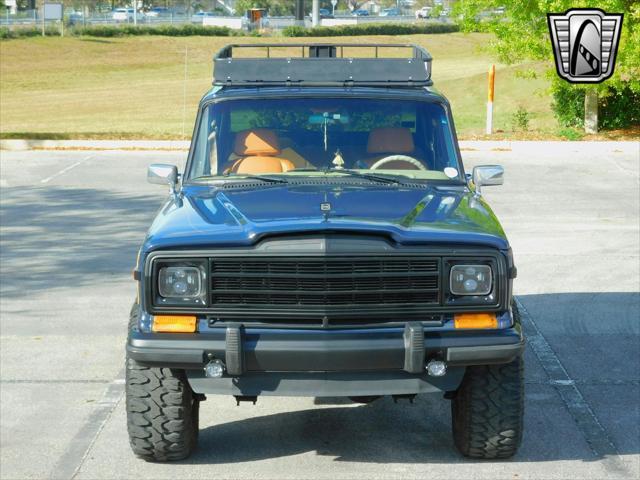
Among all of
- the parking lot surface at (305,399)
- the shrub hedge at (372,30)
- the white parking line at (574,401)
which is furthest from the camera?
the shrub hedge at (372,30)

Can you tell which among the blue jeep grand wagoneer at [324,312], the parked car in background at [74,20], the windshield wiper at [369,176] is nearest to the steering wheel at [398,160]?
the windshield wiper at [369,176]

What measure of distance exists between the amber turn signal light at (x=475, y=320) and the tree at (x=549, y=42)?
15943 millimetres

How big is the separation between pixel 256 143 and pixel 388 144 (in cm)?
Answer: 81

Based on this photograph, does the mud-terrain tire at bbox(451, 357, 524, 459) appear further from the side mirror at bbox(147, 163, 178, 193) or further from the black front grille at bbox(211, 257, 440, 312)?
the side mirror at bbox(147, 163, 178, 193)

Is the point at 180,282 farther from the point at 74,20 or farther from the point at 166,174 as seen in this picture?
the point at 74,20

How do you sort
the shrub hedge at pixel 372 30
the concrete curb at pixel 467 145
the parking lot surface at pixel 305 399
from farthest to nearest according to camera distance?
the shrub hedge at pixel 372 30, the concrete curb at pixel 467 145, the parking lot surface at pixel 305 399

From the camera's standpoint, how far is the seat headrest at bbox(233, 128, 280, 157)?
24.3 feet

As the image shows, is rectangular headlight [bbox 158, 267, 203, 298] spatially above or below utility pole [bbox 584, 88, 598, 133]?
above

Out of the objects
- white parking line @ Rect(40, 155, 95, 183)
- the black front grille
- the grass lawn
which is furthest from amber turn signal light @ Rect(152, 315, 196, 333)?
the grass lawn

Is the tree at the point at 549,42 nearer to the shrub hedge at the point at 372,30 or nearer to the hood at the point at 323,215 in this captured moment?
the hood at the point at 323,215

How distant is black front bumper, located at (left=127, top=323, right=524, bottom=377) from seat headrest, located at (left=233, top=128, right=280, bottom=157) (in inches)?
73.6

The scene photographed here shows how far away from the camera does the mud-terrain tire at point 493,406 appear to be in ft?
20.3

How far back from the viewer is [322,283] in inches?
230

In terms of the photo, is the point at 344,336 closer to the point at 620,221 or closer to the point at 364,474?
the point at 364,474
